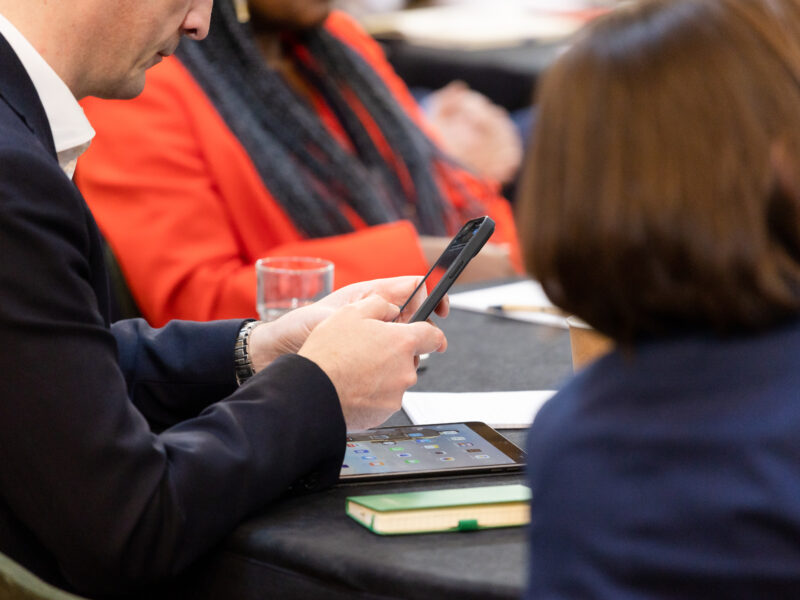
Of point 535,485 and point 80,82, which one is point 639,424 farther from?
point 80,82

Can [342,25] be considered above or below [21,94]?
below

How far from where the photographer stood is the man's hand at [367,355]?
3.02 ft

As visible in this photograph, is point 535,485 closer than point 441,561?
Yes

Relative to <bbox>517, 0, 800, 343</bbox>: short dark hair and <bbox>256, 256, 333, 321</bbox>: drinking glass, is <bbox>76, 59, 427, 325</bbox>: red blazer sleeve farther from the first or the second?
<bbox>517, 0, 800, 343</bbox>: short dark hair

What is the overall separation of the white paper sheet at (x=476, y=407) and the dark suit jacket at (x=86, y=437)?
24 centimetres

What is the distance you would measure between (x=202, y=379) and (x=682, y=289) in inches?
24.5

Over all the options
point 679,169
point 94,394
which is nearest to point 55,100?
point 94,394

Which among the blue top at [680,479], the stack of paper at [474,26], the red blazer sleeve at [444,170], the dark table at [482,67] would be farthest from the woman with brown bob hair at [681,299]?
the stack of paper at [474,26]

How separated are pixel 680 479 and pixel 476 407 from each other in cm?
55

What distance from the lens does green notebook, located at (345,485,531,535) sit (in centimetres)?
80

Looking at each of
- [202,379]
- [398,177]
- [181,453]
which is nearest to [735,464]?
[181,453]

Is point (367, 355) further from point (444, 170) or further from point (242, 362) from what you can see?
Result: point (444, 170)

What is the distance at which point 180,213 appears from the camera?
5.53 ft

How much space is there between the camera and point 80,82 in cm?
101
